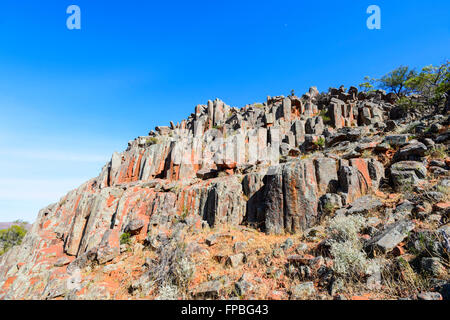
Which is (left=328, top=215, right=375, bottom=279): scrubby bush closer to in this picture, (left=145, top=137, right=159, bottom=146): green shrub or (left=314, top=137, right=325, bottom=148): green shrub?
(left=314, top=137, right=325, bottom=148): green shrub

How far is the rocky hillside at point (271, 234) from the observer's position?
5371 mm

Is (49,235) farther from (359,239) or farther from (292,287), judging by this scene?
(359,239)

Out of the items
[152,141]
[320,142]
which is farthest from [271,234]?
[152,141]

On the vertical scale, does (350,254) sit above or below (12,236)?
above

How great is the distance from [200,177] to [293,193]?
33.0ft

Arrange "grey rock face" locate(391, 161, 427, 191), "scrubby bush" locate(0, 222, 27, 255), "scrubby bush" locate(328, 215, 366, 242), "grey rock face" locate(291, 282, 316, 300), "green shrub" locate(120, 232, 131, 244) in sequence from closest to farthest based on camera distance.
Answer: "grey rock face" locate(291, 282, 316, 300), "scrubby bush" locate(328, 215, 366, 242), "grey rock face" locate(391, 161, 427, 191), "green shrub" locate(120, 232, 131, 244), "scrubby bush" locate(0, 222, 27, 255)

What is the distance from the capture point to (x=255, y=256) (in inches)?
321

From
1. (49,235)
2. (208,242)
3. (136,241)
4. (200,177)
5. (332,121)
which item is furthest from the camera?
(332,121)

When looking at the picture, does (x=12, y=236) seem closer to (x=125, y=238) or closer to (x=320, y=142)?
(x=125, y=238)

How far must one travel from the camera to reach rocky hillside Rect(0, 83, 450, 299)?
5371 millimetres

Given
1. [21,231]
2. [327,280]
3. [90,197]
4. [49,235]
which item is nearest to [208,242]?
[327,280]

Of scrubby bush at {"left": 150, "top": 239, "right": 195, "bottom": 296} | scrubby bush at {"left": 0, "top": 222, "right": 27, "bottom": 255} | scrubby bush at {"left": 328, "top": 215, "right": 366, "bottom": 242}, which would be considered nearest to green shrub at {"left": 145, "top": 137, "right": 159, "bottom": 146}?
scrubby bush at {"left": 150, "top": 239, "right": 195, "bottom": 296}

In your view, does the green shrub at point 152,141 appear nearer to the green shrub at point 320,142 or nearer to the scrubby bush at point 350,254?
the green shrub at point 320,142

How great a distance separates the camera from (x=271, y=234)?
10.8 m
